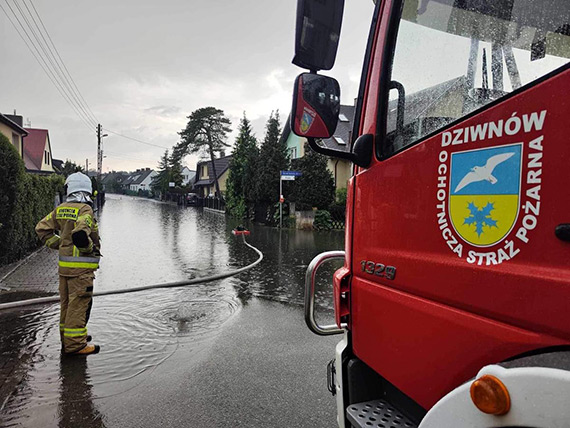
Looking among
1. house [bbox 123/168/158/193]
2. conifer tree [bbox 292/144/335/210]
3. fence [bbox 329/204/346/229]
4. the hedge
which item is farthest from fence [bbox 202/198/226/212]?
house [bbox 123/168/158/193]

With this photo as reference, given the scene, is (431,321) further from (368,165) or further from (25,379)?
(25,379)

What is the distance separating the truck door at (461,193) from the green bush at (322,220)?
15.7 meters

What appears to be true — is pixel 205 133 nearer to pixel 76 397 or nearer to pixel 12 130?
pixel 12 130

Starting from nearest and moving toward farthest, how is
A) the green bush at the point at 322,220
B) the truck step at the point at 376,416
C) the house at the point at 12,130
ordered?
the truck step at the point at 376,416 → the green bush at the point at 322,220 → the house at the point at 12,130

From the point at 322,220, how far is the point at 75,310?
14247 mm

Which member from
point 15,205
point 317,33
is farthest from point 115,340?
point 15,205

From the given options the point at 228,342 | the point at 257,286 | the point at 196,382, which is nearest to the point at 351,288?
the point at 196,382

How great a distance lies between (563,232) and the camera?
1143mm

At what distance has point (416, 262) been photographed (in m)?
1.62

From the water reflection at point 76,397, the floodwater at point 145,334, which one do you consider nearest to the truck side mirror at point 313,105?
the floodwater at point 145,334

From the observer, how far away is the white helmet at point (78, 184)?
420 centimetres

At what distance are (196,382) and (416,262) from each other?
9.06 feet

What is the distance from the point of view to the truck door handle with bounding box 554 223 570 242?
3.71 ft

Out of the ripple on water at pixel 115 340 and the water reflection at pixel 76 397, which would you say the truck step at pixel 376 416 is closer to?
the water reflection at pixel 76 397
